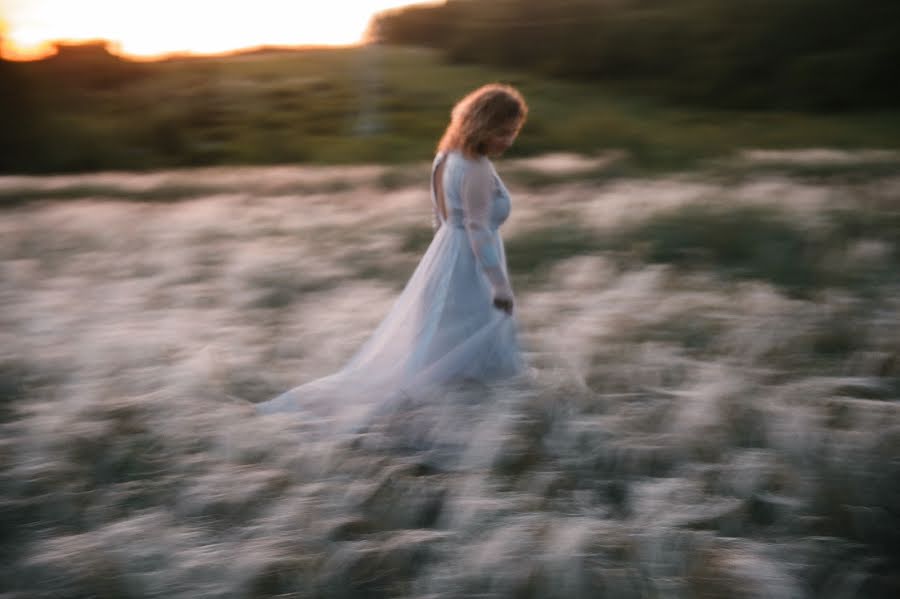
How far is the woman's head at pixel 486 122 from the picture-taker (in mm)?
3744

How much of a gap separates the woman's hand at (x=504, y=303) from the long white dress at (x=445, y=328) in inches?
1.2

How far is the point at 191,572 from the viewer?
3014 mm

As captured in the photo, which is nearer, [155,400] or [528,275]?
[155,400]

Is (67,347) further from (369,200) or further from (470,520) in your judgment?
(369,200)

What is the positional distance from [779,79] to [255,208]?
30180 mm

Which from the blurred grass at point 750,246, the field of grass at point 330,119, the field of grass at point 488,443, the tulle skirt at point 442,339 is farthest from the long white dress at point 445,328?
the field of grass at point 330,119

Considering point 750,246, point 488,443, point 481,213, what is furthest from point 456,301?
point 750,246

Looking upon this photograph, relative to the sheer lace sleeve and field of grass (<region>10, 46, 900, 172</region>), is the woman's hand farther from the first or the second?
field of grass (<region>10, 46, 900, 172</region>)

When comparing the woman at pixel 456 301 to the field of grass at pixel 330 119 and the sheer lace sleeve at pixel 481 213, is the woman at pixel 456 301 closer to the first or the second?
the sheer lace sleeve at pixel 481 213

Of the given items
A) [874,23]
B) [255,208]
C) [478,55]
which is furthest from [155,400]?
[478,55]

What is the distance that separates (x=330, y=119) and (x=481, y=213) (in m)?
37.3

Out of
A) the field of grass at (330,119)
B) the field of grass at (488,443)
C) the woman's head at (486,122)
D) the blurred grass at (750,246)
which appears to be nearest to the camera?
the field of grass at (488,443)

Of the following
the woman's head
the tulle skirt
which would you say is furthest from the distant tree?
the woman's head

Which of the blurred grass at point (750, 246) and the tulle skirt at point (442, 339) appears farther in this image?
the blurred grass at point (750, 246)
